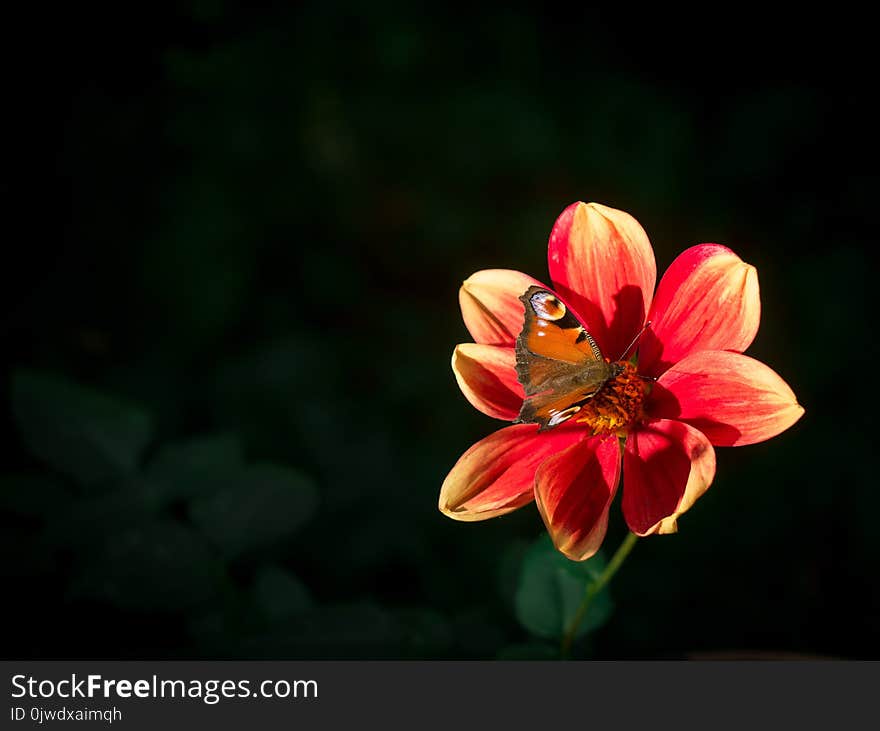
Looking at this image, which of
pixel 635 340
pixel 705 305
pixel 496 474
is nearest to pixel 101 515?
pixel 496 474

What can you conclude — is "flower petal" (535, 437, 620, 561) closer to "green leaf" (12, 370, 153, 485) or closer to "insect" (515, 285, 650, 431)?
"insect" (515, 285, 650, 431)

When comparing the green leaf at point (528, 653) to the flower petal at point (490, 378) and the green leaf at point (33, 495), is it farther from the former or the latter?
the green leaf at point (33, 495)

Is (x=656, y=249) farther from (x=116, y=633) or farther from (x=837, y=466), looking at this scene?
(x=116, y=633)

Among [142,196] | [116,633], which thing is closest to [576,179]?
[142,196]

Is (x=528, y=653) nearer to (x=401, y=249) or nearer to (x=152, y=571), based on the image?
(x=152, y=571)

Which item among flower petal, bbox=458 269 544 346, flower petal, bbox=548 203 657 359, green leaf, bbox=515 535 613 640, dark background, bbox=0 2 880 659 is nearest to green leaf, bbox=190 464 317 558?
dark background, bbox=0 2 880 659
